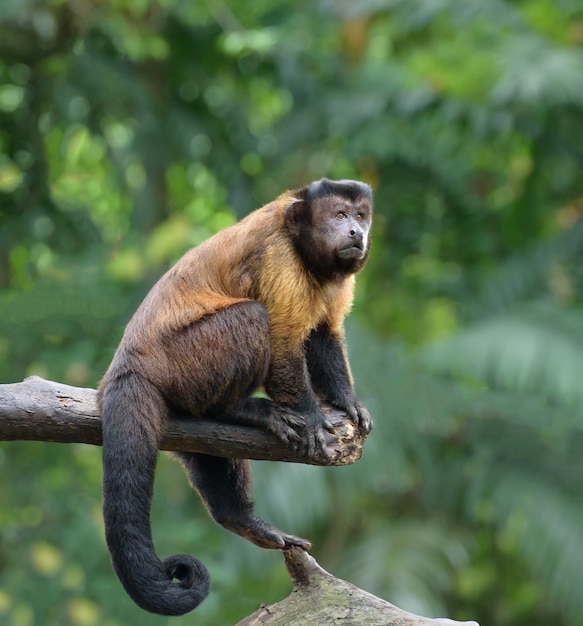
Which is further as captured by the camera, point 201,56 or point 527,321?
point 201,56

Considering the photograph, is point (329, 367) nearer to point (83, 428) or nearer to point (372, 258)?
point (83, 428)

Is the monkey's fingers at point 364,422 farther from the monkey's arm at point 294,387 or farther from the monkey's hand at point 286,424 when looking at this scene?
the monkey's hand at point 286,424

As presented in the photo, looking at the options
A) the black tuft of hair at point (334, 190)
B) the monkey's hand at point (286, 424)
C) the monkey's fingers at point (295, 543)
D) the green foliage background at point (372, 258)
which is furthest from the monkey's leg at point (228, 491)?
the green foliage background at point (372, 258)

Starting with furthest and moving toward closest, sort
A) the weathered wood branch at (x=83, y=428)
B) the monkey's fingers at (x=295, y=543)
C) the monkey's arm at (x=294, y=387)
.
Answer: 1. the monkey's arm at (x=294, y=387)
2. the monkey's fingers at (x=295, y=543)
3. the weathered wood branch at (x=83, y=428)

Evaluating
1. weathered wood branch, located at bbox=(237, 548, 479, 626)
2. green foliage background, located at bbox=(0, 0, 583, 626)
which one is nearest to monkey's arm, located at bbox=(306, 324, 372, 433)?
weathered wood branch, located at bbox=(237, 548, 479, 626)

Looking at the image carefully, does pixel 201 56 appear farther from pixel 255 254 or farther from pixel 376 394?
pixel 255 254

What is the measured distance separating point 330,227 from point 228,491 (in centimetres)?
130

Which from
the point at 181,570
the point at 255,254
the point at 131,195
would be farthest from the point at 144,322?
the point at 131,195

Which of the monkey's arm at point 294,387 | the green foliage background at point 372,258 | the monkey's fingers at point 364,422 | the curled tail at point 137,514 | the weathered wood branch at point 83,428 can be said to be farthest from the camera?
the green foliage background at point 372,258

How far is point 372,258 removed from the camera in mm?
10469

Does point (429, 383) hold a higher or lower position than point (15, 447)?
higher

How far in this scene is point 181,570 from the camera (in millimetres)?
3611

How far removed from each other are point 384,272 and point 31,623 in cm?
507

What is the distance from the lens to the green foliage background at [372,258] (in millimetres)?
8289
